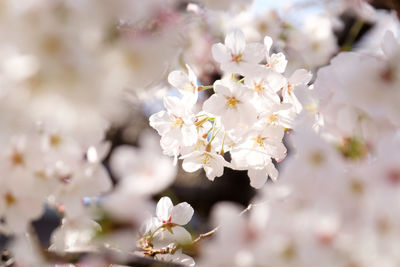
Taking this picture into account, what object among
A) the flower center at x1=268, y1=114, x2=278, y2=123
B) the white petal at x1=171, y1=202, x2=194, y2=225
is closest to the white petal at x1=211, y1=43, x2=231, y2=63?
the flower center at x1=268, y1=114, x2=278, y2=123

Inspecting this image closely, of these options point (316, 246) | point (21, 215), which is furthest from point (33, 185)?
point (316, 246)

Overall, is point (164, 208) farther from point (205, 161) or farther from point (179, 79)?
point (179, 79)

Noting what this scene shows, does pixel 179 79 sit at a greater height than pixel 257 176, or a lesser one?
greater

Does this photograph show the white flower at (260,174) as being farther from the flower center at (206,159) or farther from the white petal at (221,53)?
the white petal at (221,53)

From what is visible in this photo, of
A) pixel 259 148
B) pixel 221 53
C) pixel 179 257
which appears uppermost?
pixel 221 53

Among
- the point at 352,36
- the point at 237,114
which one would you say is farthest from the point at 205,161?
the point at 352,36

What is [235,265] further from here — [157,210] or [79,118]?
[157,210]

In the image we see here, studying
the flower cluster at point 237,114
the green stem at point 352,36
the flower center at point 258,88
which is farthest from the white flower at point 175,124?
the green stem at point 352,36
